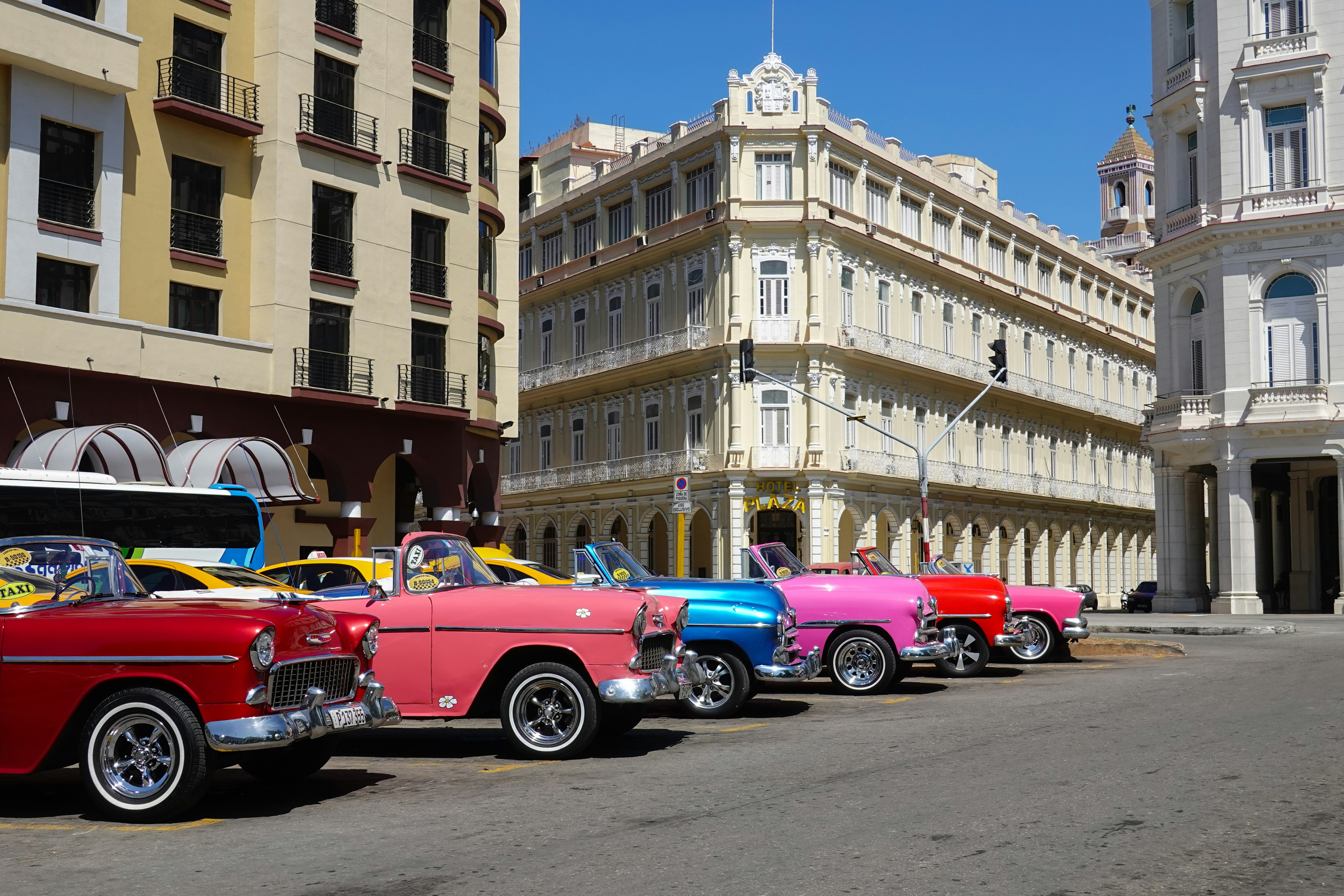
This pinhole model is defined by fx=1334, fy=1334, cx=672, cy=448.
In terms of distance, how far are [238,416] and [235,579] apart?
13.2 meters

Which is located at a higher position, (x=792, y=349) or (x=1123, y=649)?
(x=792, y=349)

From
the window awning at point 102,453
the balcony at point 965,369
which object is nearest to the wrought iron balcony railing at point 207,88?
the window awning at point 102,453

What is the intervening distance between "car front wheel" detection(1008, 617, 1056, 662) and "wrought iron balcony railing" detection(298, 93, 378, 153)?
57.3 ft

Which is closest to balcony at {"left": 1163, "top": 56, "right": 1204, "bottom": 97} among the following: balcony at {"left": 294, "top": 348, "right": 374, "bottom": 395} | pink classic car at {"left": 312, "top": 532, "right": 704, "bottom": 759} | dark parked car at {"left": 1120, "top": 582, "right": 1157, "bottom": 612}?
dark parked car at {"left": 1120, "top": 582, "right": 1157, "bottom": 612}

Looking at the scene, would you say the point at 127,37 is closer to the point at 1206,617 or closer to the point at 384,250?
the point at 384,250

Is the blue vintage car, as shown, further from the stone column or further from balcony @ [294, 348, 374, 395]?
the stone column

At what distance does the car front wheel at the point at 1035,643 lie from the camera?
20188 mm

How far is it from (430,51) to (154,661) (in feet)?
85.0

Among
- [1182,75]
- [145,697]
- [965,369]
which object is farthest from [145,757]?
[965,369]

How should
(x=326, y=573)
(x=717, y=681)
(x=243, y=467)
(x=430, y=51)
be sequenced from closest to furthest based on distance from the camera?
(x=717, y=681) → (x=326, y=573) → (x=243, y=467) → (x=430, y=51)

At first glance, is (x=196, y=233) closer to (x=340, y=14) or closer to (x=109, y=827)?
(x=340, y=14)

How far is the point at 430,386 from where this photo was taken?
30844 millimetres

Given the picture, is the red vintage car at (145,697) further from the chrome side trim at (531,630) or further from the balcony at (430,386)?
the balcony at (430,386)

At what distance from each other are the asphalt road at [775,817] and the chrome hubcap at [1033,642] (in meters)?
7.37
